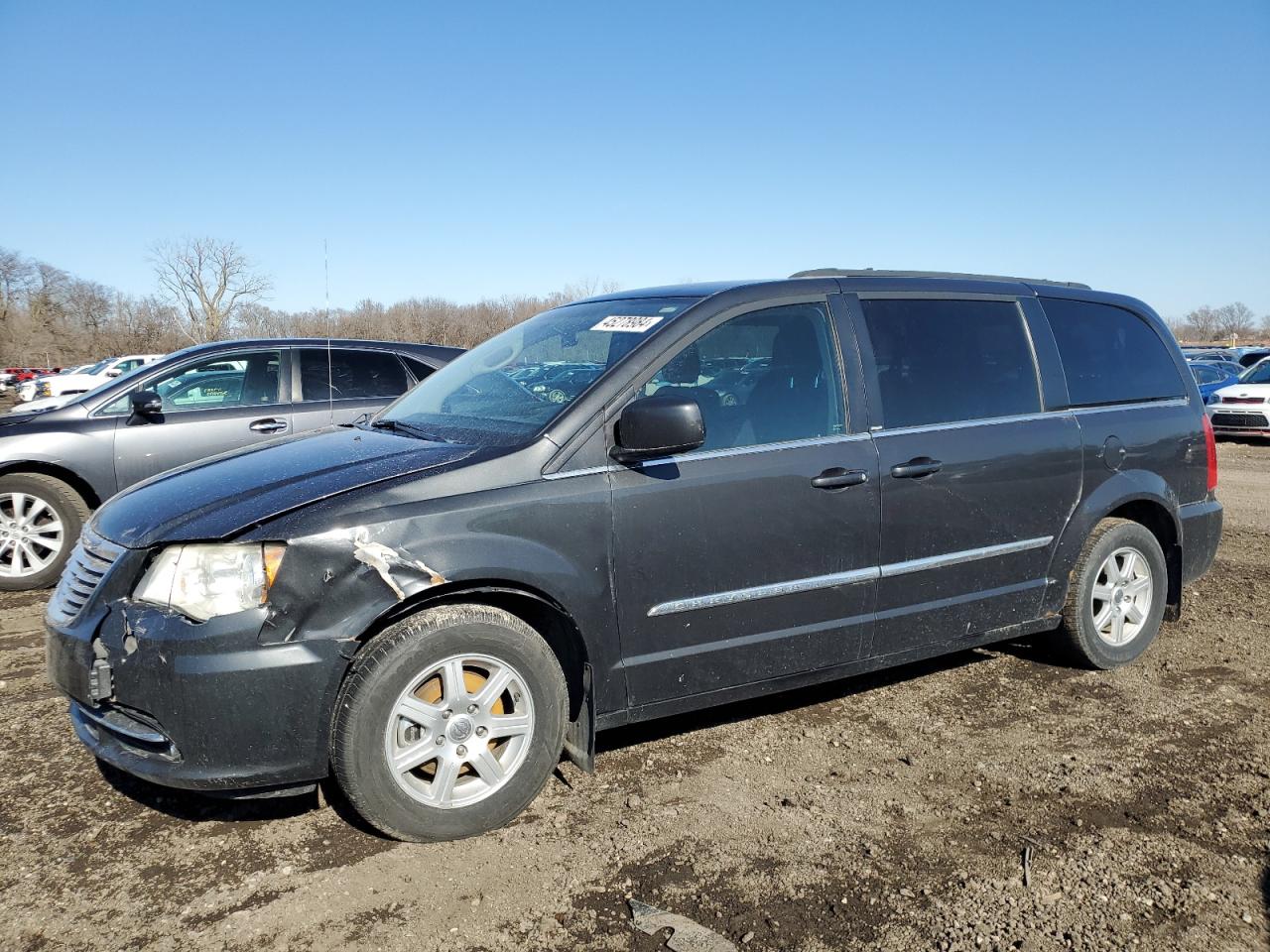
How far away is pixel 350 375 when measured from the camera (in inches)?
304

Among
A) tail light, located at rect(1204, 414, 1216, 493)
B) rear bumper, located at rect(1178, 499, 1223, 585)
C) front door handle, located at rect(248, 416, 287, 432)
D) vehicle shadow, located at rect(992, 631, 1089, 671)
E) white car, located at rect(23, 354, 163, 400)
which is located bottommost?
vehicle shadow, located at rect(992, 631, 1089, 671)

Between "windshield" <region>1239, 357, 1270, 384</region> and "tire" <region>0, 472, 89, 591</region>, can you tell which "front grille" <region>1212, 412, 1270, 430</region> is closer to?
"windshield" <region>1239, 357, 1270, 384</region>

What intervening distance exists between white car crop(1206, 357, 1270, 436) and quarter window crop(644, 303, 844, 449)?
640 inches

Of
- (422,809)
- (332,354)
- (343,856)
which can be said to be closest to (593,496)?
(422,809)

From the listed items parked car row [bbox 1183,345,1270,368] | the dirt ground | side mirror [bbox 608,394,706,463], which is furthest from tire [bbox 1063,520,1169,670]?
parked car row [bbox 1183,345,1270,368]

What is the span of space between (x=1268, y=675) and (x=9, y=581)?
7804mm

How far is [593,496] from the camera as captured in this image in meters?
3.31

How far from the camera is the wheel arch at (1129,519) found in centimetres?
455

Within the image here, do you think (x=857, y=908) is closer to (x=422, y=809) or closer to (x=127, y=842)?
(x=422, y=809)

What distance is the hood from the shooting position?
302cm

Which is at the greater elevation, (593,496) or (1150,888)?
(593,496)

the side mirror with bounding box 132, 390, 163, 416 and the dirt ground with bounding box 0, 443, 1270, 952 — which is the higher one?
the side mirror with bounding box 132, 390, 163, 416

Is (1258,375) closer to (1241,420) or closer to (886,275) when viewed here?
(1241,420)

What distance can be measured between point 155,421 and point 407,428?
4062 mm
